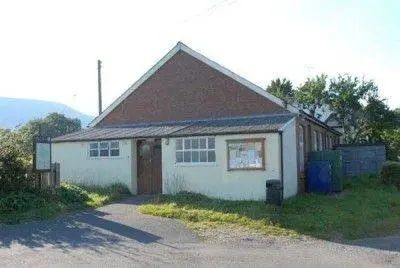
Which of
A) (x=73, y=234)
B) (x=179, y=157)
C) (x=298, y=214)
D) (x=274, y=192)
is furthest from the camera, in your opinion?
(x=179, y=157)

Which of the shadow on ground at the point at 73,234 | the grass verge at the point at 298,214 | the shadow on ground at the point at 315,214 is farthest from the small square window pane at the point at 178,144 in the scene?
the shadow on ground at the point at 73,234

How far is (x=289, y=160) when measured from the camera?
19391mm

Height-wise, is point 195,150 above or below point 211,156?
above

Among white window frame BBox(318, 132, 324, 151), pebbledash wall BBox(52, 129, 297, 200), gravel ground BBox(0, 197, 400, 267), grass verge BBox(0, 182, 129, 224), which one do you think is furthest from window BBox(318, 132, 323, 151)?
gravel ground BBox(0, 197, 400, 267)

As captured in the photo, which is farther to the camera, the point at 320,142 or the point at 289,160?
the point at 320,142

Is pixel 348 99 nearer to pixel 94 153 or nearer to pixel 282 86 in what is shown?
pixel 282 86

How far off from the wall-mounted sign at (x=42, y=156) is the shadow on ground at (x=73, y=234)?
8.75ft

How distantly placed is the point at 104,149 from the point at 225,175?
614 cm

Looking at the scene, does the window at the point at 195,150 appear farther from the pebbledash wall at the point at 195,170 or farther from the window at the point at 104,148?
the window at the point at 104,148

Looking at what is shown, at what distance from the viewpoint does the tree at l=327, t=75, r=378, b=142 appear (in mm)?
43031

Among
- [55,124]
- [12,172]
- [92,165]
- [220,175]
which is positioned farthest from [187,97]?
[55,124]

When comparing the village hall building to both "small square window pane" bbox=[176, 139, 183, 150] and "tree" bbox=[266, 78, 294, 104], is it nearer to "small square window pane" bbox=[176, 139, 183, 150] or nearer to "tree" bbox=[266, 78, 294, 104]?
"small square window pane" bbox=[176, 139, 183, 150]

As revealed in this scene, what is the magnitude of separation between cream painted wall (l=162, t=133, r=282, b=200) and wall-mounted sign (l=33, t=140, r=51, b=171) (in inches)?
182

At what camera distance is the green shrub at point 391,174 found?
24109 millimetres
